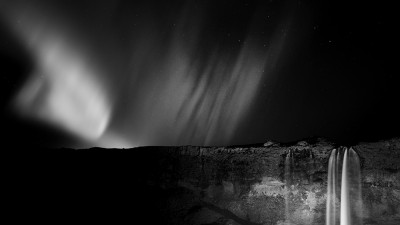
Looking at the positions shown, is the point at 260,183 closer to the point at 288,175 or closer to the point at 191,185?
the point at 288,175

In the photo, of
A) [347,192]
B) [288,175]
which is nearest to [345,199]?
[347,192]

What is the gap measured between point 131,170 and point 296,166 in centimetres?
721

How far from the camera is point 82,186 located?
1363cm

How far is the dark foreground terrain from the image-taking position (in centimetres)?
1109

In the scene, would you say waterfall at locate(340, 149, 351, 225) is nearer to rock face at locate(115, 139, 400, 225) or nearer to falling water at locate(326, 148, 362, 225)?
falling water at locate(326, 148, 362, 225)

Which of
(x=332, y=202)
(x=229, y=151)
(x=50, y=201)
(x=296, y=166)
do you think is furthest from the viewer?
(x=50, y=201)

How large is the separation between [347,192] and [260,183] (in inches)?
127

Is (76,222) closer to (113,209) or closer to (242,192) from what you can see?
(113,209)

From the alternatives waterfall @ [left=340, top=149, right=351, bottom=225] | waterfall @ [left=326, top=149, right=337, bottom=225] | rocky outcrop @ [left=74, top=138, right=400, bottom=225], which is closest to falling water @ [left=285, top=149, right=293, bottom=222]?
rocky outcrop @ [left=74, top=138, right=400, bottom=225]

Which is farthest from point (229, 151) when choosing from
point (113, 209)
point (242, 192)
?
point (113, 209)

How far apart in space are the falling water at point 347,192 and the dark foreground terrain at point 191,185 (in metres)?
0.24

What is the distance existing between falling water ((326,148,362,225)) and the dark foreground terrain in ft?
0.78

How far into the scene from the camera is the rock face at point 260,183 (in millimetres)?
10977

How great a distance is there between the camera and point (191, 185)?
12688 mm
